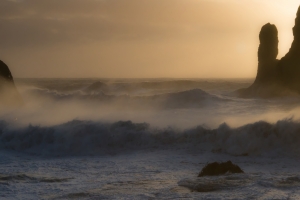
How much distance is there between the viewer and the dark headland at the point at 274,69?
120 ft

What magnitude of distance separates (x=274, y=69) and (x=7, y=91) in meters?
22.1

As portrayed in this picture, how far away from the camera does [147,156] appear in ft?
49.3

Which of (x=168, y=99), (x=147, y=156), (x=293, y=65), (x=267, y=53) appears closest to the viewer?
(x=147, y=156)

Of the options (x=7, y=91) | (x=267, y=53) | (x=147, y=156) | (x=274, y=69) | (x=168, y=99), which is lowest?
(x=147, y=156)

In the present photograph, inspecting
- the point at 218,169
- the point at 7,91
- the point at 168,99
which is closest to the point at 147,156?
the point at 218,169

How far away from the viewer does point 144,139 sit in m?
17.6

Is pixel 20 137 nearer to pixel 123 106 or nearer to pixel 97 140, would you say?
pixel 97 140

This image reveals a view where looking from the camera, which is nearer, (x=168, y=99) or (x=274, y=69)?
(x=168, y=99)

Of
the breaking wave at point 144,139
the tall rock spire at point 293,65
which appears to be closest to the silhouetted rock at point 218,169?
the breaking wave at point 144,139

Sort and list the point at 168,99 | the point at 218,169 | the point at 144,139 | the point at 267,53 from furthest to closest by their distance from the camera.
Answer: the point at 267,53, the point at 168,99, the point at 144,139, the point at 218,169

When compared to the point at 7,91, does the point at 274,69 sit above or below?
above

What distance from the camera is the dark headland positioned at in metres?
36.6

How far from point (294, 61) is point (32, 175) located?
99.3ft

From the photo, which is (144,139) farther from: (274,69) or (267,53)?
(267,53)
